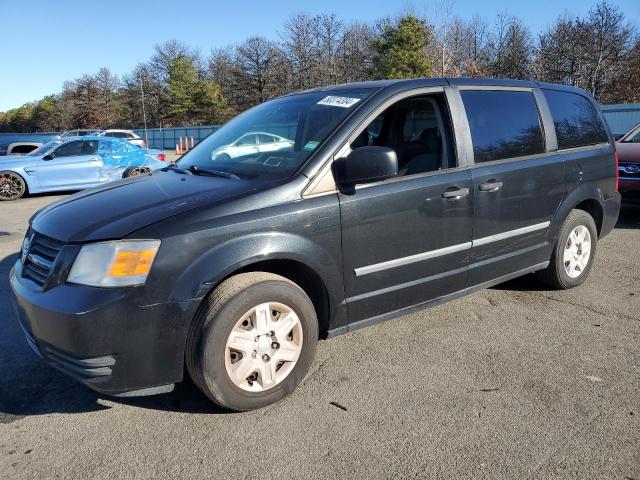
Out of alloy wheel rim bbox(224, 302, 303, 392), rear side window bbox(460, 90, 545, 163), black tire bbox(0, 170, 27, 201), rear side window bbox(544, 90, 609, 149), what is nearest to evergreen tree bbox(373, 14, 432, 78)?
black tire bbox(0, 170, 27, 201)

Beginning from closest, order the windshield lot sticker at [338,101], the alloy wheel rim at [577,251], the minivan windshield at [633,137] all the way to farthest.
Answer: the windshield lot sticker at [338,101], the alloy wheel rim at [577,251], the minivan windshield at [633,137]

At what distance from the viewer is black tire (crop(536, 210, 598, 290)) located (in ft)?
14.7

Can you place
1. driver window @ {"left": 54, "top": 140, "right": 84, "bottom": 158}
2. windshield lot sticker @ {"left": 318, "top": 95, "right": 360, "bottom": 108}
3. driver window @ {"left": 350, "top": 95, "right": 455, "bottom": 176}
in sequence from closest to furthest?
windshield lot sticker @ {"left": 318, "top": 95, "right": 360, "bottom": 108} < driver window @ {"left": 350, "top": 95, "right": 455, "bottom": 176} < driver window @ {"left": 54, "top": 140, "right": 84, "bottom": 158}

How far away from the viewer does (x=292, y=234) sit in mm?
2844

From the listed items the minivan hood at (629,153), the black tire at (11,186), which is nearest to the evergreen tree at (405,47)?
the black tire at (11,186)

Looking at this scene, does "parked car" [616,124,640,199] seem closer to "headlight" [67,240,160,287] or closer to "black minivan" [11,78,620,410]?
Answer: "black minivan" [11,78,620,410]

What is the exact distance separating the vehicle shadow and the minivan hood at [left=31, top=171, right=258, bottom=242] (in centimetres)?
100

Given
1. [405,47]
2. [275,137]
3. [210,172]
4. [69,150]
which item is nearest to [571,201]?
[275,137]

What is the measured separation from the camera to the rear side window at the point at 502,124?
378cm

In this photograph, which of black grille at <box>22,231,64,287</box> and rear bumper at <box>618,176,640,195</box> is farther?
rear bumper at <box>618,176,640,195</box>

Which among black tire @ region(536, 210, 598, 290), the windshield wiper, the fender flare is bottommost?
black tire @ region(536, 210, 598, 290)

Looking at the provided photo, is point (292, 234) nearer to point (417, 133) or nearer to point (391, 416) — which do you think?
point (391, 416)

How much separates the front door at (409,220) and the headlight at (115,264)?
1.12 meters

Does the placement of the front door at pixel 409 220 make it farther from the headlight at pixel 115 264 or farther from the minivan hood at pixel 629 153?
the minivan hood at pixel 629 153
